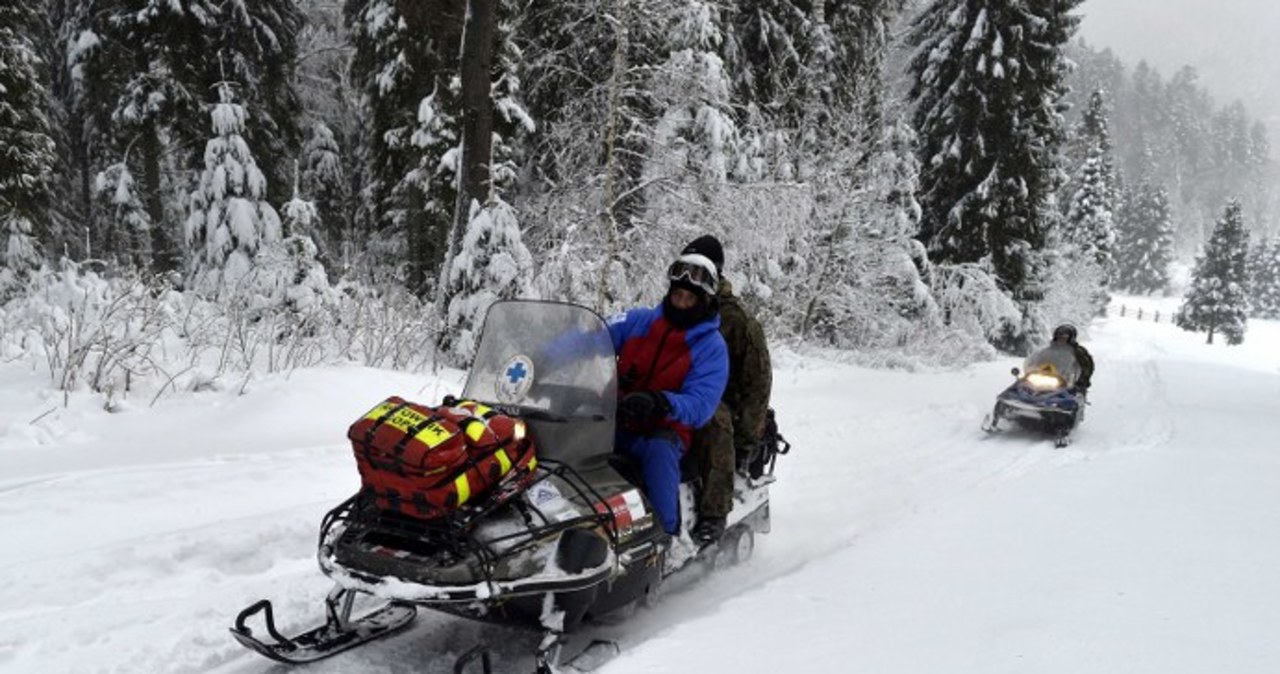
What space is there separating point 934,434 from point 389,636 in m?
7.77

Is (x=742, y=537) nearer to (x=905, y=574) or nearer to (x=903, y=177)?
(x=905, y=574)

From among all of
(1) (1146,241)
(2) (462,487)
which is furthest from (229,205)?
(1) (1146,241)

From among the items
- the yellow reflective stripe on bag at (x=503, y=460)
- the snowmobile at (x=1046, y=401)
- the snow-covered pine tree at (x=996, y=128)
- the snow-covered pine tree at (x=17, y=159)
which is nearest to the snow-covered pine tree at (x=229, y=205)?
→ the snow-covered pine tree at (x=17, y=159)

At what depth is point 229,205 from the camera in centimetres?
1611

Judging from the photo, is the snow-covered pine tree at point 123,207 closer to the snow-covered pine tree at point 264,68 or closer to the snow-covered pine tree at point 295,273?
the snow-covered pine tree at point 264,68

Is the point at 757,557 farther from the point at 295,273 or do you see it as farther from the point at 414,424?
the point at 295,273

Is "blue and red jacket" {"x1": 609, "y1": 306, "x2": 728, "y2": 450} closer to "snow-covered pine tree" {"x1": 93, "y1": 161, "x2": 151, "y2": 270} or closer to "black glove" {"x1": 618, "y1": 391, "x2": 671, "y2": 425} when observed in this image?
"black glove" {"x1": 618, "y1": 391, "x2": 671, "y2": 425}

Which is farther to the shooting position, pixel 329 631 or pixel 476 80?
pixel 476 80

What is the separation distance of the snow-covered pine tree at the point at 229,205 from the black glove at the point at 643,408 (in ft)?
43.5

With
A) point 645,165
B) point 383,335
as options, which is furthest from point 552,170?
point 383,335

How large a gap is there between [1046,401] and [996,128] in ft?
48.0

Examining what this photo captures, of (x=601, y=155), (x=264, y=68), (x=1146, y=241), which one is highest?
(x=264, y=68)

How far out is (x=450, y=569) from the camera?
130 inches

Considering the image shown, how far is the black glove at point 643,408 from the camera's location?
4.18 meters
